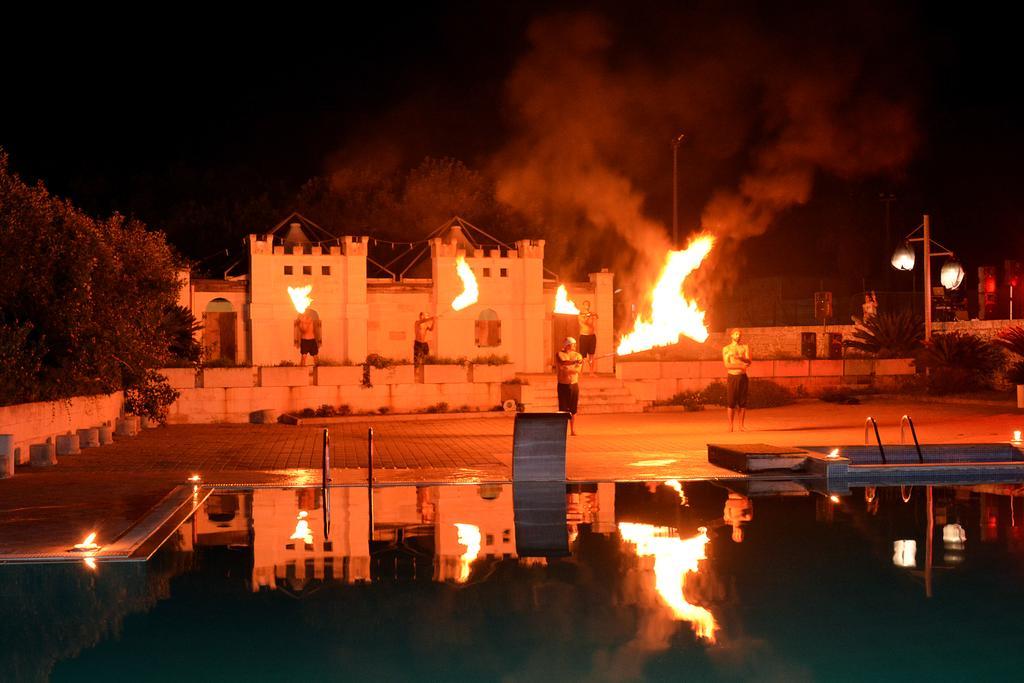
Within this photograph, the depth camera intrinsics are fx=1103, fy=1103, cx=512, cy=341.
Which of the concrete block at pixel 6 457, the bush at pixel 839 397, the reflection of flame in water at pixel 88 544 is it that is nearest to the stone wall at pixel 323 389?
the bush at pixel 839 397

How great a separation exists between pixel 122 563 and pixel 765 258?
53371mm

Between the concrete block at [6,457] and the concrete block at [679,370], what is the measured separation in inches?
711

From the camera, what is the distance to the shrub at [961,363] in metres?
29.6

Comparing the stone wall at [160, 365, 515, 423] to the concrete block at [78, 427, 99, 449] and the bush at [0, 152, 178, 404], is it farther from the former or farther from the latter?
the concrete block at [78, 427, 99, 449]

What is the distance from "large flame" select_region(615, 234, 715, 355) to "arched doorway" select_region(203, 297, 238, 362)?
13019mm

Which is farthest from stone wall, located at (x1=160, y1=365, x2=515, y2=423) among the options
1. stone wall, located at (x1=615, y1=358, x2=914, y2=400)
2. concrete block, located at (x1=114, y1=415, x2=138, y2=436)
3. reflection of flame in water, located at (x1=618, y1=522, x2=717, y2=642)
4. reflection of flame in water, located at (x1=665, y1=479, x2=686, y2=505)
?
reflection of flame in water, located at (x1=618, y1=522, x2=717, y2=642)

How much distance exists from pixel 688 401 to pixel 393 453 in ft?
40.4

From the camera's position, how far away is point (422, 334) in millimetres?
32875

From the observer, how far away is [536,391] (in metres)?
28.0

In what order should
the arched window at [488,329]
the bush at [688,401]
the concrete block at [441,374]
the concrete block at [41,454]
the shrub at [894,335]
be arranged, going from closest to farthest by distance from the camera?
the concrete block at [41,454]
the concrete block at [441,374]
the bush at [688,401]
the shrub at [894,335]
the arched window at [488,329]

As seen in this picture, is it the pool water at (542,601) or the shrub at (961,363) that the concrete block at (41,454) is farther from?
the shrub at (961,363)

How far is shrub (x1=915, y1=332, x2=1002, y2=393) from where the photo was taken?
29562 millimetres

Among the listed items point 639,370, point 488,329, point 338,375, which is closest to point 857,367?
point 639,370

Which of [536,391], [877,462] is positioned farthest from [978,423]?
[536,391]
